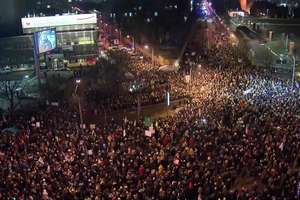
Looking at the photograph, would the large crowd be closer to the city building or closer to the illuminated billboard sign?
the city building

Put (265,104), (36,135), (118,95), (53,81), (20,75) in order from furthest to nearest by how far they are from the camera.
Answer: (20,75), (53,81), (118,95), (265,104), (36,135)

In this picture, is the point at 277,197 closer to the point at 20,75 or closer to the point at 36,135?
the point at 36,135

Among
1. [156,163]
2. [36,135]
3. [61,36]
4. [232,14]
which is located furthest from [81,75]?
[232,14]

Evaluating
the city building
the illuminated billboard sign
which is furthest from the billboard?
the illuminated billboard sign

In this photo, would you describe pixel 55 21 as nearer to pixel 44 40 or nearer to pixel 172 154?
pixel 44 40

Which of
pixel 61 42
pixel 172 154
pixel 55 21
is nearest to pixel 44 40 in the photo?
pixel 61 42
